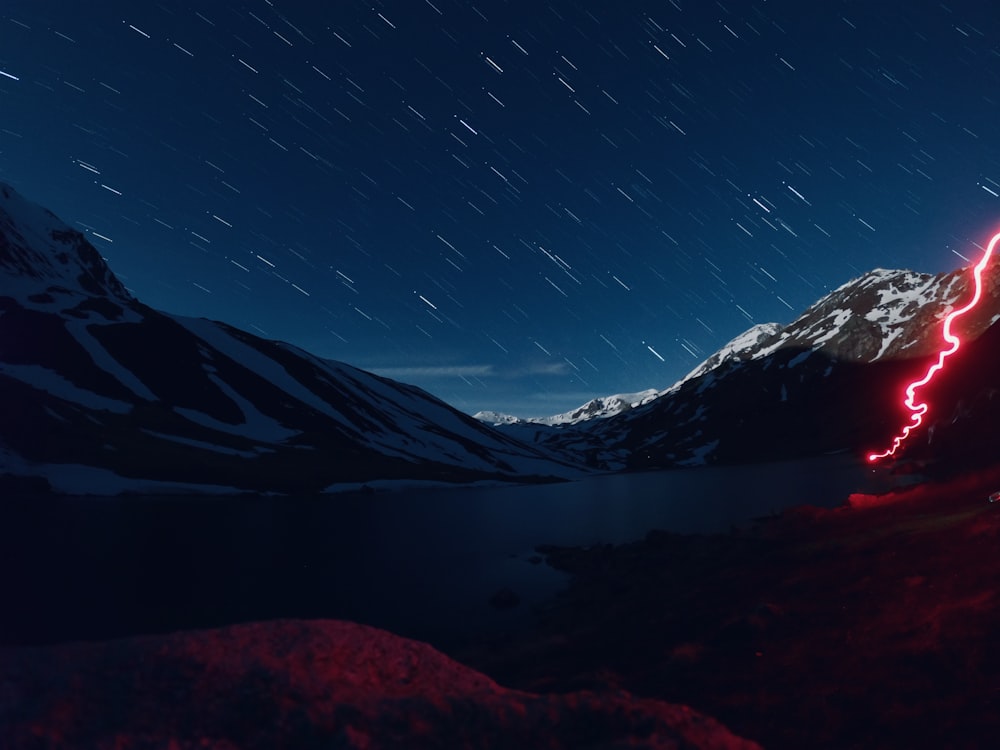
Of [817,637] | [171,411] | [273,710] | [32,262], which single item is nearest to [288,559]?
[817,637]

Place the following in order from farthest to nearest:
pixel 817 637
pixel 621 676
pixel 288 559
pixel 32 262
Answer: pixel 32 262 → pixel 288 559 → pixel 621 676 → pixel 817 637

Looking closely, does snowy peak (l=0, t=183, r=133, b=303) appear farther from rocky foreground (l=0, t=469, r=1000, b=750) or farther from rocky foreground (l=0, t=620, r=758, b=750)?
rocky foreground (l=0, t=620, r=758, b=750)

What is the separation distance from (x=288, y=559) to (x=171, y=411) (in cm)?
9547

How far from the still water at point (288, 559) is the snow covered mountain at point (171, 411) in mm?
15499

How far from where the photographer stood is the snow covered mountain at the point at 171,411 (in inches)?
3130

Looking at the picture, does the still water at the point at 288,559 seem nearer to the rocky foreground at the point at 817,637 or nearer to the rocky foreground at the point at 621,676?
the rocky foreground at the point at 817,637

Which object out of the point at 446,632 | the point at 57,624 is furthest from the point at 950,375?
the point at 57,624

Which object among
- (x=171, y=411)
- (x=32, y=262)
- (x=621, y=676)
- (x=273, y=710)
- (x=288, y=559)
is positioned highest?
(x=32, y=262)

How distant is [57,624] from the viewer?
76.3 ft

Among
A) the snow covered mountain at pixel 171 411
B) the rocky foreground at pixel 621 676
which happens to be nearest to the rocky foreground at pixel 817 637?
the rocky foreground at pixel 621 676

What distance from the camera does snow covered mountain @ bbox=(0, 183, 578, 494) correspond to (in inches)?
3130

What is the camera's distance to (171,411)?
115 meters

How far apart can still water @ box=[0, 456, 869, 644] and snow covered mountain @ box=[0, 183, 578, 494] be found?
15499 millimetres

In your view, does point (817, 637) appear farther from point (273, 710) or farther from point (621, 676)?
point (273, 710)
